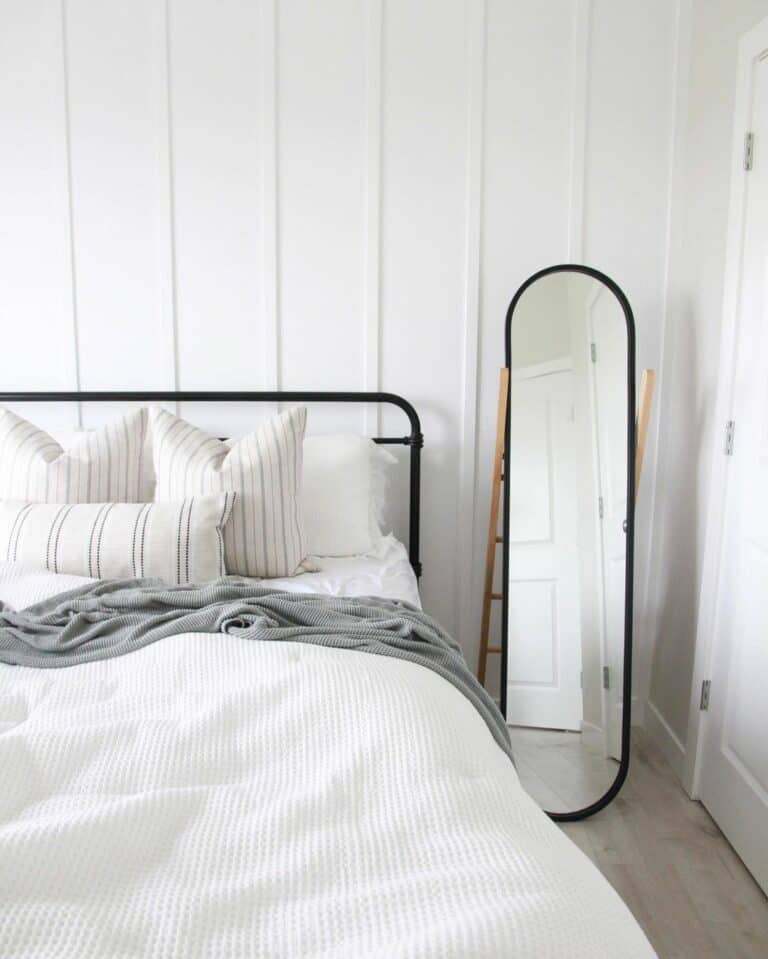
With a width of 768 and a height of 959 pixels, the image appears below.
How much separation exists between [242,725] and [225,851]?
0.92 ft

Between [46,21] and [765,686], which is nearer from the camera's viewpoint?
[765,686]

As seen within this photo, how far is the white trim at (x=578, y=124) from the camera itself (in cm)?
242

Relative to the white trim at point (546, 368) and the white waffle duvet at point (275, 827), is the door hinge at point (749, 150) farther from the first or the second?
the white waffle duvet at point (275, 827)

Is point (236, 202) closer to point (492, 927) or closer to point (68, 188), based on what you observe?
point (68, 188)

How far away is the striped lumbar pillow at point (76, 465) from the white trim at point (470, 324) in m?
0.99

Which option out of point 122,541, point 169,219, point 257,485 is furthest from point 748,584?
point 169,219

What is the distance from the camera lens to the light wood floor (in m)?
1.66

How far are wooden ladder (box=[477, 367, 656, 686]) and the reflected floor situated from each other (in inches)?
10.4

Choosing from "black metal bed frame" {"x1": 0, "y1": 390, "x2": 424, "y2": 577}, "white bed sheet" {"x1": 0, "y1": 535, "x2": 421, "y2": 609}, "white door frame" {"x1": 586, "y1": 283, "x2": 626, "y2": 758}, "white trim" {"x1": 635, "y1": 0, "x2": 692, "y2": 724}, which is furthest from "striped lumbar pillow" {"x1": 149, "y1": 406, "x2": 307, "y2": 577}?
"white trim" {"x1": 635, "y1": 0, "x2": 692, "y2": 724}

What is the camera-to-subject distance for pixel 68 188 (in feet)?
8.24

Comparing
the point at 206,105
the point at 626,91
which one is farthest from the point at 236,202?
the point at 626,91

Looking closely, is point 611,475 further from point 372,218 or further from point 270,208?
point 270,208

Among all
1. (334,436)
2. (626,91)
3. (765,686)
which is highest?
(626,91)

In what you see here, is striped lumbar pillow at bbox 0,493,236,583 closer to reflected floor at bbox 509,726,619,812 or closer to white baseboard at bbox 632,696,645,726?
reflected floor at bbox 509,726,619,812
